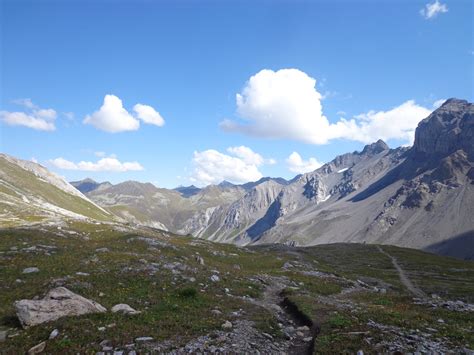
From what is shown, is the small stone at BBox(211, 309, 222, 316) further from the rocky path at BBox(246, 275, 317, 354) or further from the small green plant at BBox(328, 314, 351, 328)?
the small green plant at BBox(328, 314, 351, 328)

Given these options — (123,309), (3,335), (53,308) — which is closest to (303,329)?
(123,309)

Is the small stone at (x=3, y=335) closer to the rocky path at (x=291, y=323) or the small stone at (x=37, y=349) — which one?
the small stone at (x=37, y=349)

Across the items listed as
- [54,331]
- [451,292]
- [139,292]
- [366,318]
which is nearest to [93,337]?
[54,331]

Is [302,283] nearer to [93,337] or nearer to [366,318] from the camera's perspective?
[366,318]

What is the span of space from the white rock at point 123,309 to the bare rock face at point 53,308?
586 mm

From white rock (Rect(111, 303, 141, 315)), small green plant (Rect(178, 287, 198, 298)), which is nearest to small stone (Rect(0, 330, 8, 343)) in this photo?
white rock (Rect(111, 303, 141, 315))

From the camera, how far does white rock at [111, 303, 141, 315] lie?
2077 cm

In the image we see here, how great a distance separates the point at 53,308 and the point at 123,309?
3.84 meters

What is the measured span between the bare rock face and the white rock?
586mm

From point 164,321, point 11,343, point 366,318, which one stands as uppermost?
point 366,318

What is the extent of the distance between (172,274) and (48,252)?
57.9ft

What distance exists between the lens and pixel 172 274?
33.8m

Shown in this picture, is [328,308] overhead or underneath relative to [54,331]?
overhead

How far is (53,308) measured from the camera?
1938cm
